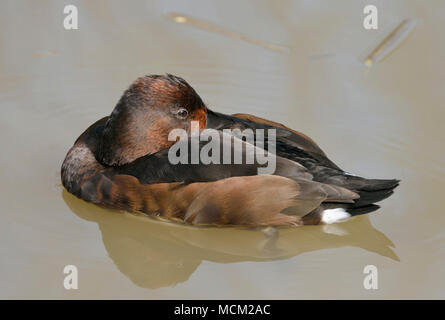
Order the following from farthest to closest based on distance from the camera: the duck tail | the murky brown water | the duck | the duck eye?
the duck eye → the duck tail → the duck → the murky brown water

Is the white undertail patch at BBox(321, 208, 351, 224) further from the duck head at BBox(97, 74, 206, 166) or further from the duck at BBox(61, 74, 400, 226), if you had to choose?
the duck head at BBox(97, 74, 206, 166)

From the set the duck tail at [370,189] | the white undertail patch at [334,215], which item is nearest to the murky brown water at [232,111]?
the white undertail patch at [334,215]

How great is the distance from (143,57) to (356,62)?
2.06 metres

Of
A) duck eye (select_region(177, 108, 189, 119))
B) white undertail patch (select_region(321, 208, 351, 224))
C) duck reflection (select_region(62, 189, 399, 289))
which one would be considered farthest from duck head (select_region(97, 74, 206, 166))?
white undertail patch (select_region(321, 208, 351, 224))

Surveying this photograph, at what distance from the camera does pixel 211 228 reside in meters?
5.73

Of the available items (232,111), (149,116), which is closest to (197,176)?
(149,116)

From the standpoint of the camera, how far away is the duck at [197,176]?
549 cm

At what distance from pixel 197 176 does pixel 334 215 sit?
104 cm

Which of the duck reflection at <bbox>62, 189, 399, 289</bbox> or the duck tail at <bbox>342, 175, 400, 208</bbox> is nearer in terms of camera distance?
the duck reflection at <bbox>62, 189, 399, 289</bbox>

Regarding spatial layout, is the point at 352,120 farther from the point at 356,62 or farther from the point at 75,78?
the point at 75,78

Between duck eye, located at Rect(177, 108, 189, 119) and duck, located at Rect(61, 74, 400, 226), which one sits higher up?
duck eye, located at Rect(177, 108, 189, 119)

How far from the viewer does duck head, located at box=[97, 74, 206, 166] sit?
18.7 ft

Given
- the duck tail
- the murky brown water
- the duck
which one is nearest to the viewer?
the murky brown water

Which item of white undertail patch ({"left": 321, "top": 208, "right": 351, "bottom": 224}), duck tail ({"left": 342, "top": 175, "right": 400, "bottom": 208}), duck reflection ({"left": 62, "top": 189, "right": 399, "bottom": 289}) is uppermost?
duck tail ({"left": 342, "top": 175, "right": 400, "bottom": 208})
